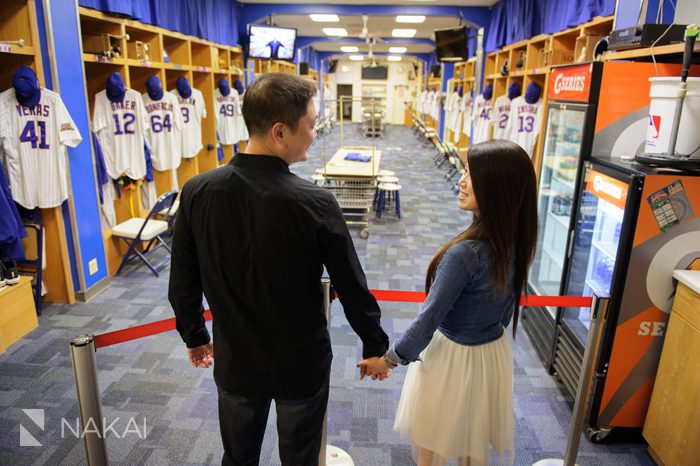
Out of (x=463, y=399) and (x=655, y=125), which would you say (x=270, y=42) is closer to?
(x=655, y=125)

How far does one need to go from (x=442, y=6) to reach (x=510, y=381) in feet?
29.1

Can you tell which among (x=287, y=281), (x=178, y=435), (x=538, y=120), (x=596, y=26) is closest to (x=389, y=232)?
(x=538, y=120)

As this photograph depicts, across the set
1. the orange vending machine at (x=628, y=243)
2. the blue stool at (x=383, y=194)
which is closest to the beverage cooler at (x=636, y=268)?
the orange vending machine at (x=628, y=243)

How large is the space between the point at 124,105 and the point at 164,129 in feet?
2.59

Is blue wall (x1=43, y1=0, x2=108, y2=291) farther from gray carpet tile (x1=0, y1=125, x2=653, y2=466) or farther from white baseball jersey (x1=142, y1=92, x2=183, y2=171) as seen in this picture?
white baseball jersey (x1=142, y1=92, x2=183, y2=171)

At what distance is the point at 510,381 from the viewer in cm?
170

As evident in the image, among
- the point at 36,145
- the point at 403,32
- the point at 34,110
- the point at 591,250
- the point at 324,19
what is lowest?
the point at 591,250

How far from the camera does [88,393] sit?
4.98 ft

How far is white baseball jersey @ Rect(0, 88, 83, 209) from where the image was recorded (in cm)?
337

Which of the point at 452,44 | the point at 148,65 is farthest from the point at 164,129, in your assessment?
the point at 452,44

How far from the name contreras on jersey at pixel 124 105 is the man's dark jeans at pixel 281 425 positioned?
380 cm

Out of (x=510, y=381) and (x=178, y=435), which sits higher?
(x=510, y=381)

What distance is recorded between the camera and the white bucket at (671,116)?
2080mm

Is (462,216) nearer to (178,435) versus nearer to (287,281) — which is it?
(178,435)
